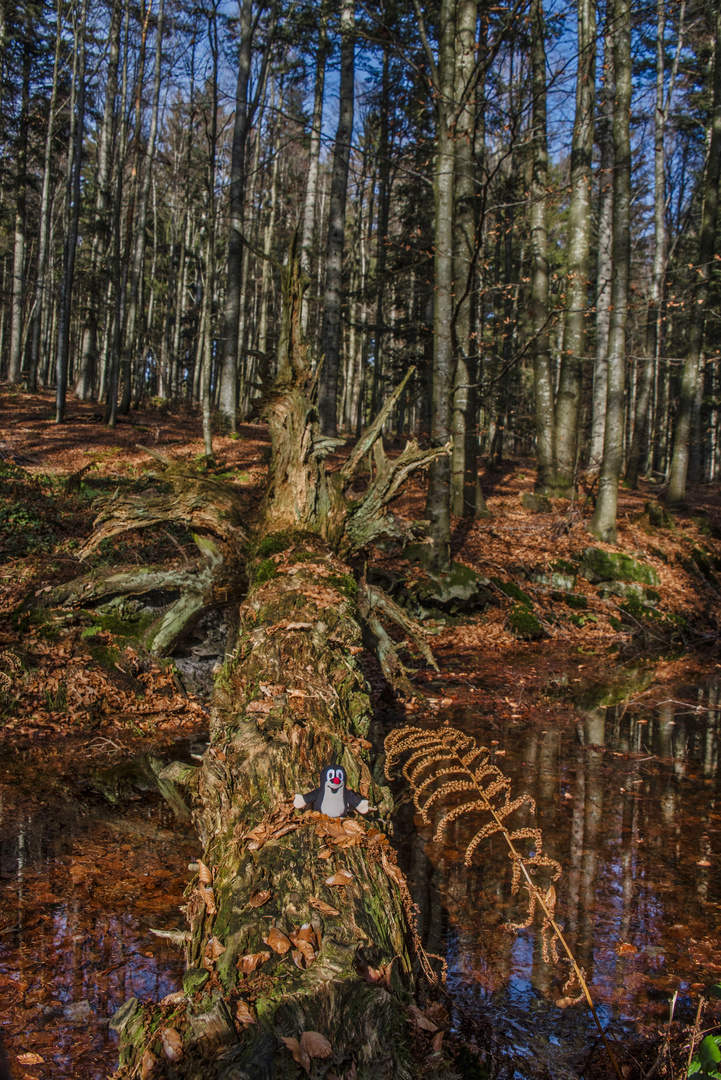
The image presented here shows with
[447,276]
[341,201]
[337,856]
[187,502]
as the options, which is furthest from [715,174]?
[337,856]

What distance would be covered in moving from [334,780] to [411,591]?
7.59m

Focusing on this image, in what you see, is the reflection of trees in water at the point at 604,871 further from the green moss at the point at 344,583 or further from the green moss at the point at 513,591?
the green moss at the point at 513,591

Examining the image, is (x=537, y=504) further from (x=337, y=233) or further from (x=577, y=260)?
(x=337, y=233)

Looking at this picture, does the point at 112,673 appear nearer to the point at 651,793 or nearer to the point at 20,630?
the point at 20,630

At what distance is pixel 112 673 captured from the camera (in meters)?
7.23

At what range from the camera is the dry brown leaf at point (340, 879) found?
2848 millimetres

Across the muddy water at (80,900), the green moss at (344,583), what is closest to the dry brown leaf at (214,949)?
the muddy water at (80,900)

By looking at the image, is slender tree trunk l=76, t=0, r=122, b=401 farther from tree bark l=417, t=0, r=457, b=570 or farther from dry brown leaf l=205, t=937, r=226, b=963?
dry brown leaf l=205, t=937, r=226, b=963

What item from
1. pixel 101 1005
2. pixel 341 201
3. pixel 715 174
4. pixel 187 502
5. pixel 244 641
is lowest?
pixel 101 1005

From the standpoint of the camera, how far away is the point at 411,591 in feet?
35.2

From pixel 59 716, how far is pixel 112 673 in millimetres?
751

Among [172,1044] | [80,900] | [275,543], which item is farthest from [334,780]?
[275,543]

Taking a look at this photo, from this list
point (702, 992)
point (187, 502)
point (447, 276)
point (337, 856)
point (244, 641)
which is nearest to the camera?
point (337, 856)

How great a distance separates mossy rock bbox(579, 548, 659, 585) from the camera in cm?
1273
